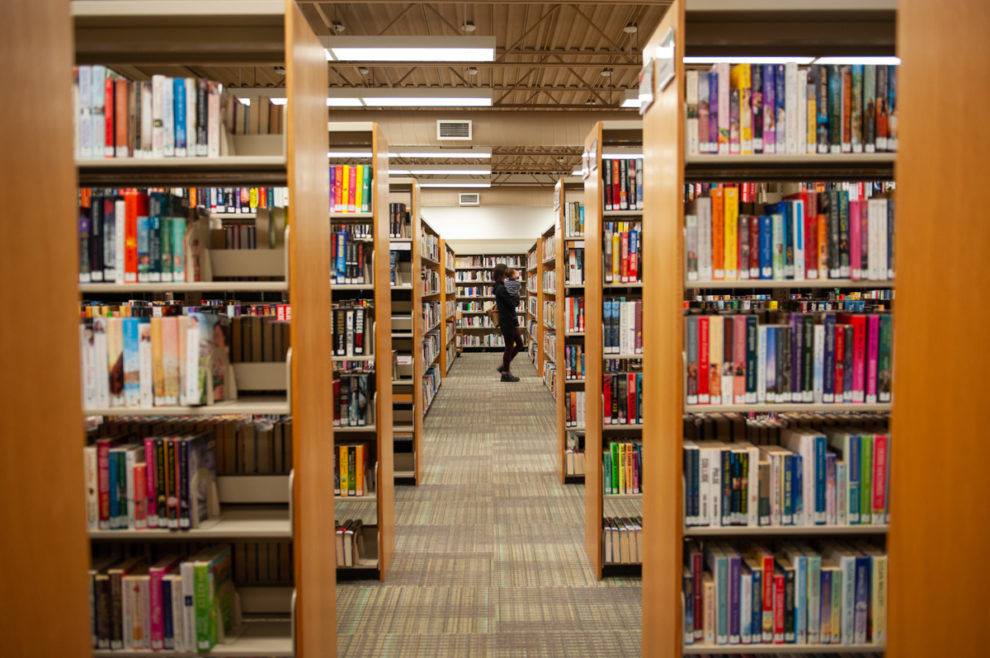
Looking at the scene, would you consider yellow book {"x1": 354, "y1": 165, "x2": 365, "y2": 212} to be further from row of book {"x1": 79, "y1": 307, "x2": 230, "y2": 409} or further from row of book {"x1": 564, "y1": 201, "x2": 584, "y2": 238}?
row of book {"x1": 564, "y1": 201, "x2": 584, "y2": 238}

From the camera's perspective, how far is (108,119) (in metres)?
1.85

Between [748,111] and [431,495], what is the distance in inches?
140

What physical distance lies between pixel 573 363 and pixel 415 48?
9.30ft

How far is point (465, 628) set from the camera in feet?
9.18

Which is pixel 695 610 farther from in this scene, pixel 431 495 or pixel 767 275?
pixel 431 495

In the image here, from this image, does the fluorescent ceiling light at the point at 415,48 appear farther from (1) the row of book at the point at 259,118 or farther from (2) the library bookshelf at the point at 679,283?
(1) the row of book at the point at 259,118

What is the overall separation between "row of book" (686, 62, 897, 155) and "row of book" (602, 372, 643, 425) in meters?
1.88

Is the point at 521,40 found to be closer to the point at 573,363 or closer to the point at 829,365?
the point at 573,363

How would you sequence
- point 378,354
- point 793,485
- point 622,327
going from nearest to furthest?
point 793,485, point 378,354, point 622,327

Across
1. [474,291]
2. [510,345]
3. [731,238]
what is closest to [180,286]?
[731,238]

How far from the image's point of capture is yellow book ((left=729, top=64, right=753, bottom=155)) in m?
1.88

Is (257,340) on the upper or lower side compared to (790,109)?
lower

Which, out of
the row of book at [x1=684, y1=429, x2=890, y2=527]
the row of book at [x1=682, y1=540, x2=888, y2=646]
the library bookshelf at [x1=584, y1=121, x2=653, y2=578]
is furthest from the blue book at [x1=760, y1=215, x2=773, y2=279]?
the library bookshelf at [x1=584, y1=121, x2=653, y2=578]

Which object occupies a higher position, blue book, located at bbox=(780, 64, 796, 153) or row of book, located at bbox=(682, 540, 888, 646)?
blue book, located at bbox=(780, 64, 796, 153)
